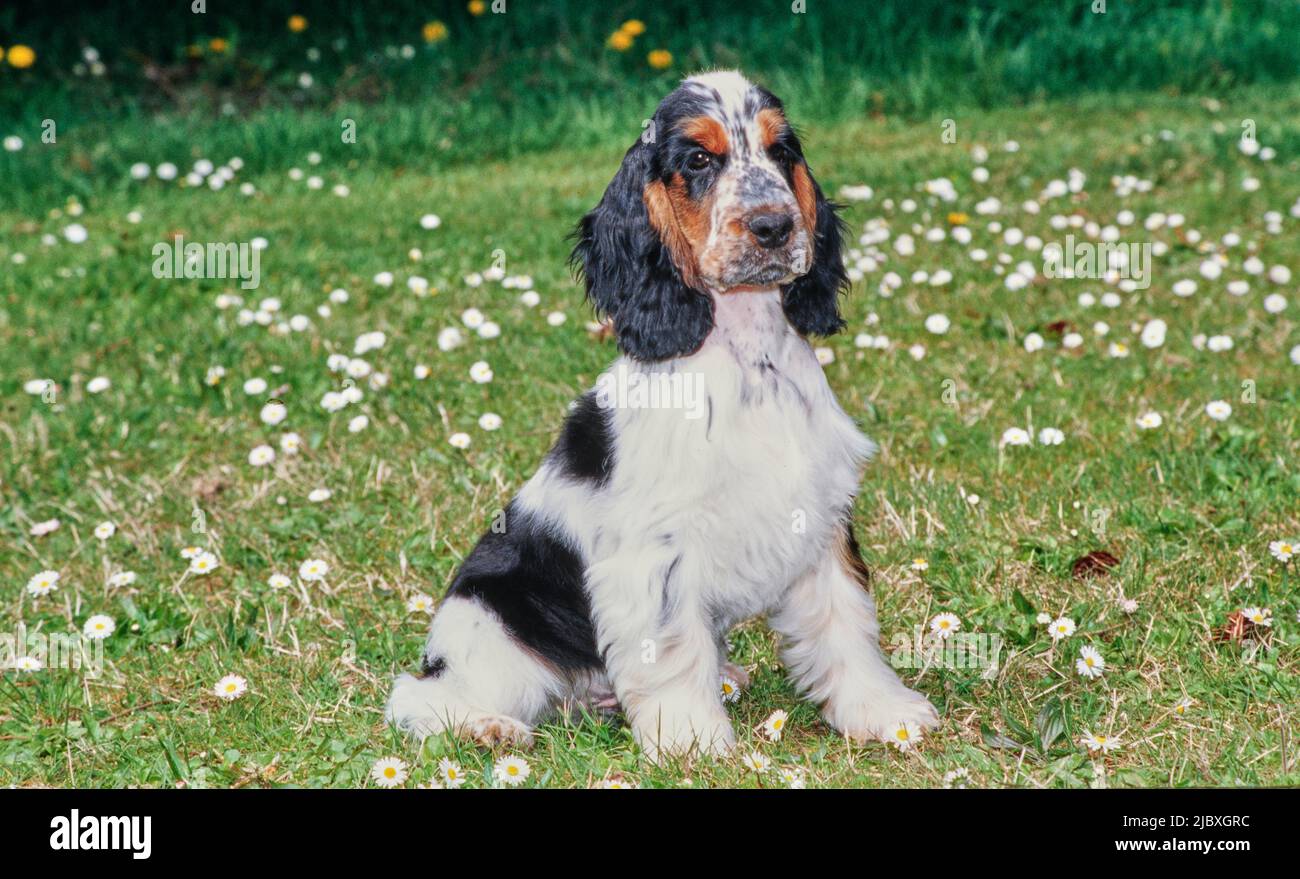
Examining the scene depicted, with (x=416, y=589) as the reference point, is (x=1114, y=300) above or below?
above

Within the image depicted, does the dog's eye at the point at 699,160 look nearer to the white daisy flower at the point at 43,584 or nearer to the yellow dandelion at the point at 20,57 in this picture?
the white daisy flower at the point at 43,584

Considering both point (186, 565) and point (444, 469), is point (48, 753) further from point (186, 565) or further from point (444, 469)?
point (444, 469)

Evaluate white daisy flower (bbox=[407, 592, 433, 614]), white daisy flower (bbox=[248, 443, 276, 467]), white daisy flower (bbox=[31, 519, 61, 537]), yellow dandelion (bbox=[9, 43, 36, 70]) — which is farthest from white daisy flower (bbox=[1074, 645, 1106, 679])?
yellow dandelion (bbox=[9, 43, 36, 70])

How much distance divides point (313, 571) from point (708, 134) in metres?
2.40

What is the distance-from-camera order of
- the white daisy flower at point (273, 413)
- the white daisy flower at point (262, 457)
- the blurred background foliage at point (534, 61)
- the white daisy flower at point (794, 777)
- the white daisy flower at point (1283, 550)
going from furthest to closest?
1. the blurred background foliage at point (534, 61)
2. the white daisy flower at point (273, 413)
3. the white daisy flower at point (262, 457)
4. the white daisy flower at point (1283, 550)
5. the white daisy flower at point (794, 777)

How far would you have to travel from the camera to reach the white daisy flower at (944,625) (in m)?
4.59

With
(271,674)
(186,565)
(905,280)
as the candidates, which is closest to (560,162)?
(905,280)

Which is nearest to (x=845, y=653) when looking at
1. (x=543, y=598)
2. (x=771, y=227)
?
(x=543, y=598)

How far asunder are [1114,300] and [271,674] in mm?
4836

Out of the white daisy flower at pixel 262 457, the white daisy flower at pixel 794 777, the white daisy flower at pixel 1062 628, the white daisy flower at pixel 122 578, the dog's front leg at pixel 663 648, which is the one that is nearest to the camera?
the white daisy flower at pixel 794 777

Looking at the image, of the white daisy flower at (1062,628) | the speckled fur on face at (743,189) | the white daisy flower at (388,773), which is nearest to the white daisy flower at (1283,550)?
the white daisy flower at (1062,628)

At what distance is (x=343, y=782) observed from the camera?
3.98 meters

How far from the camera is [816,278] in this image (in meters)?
4.20

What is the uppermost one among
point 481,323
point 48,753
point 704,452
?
point 704,452
